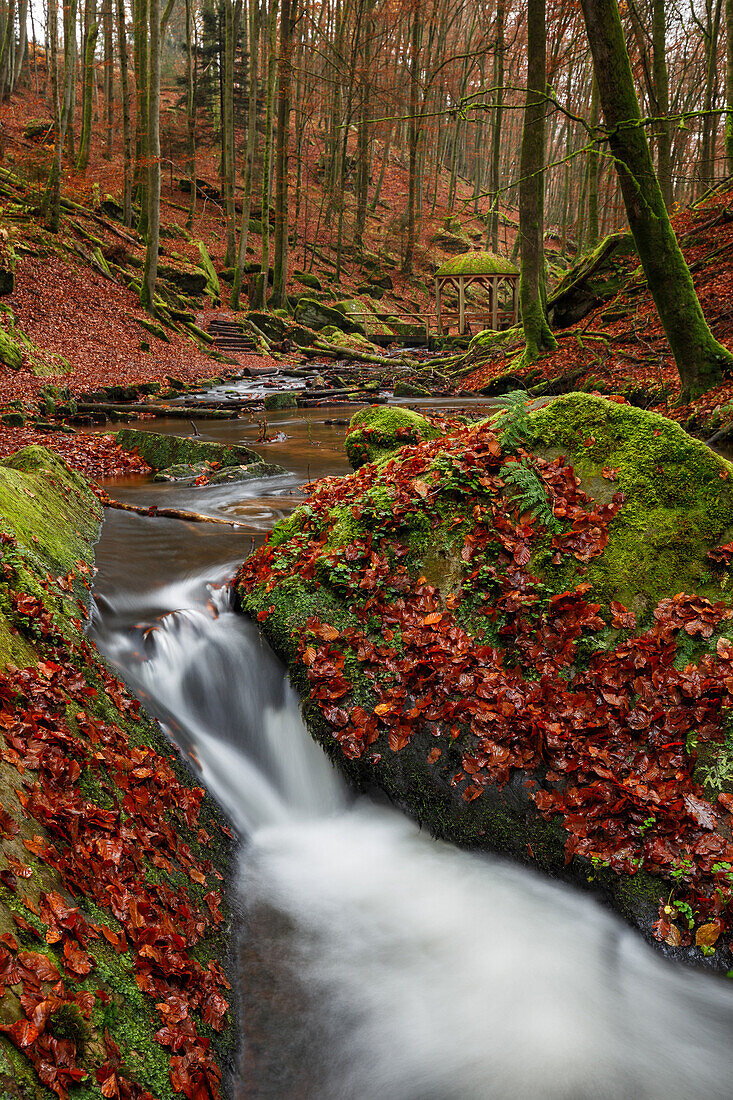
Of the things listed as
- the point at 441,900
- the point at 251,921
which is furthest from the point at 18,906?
the point at 441,900

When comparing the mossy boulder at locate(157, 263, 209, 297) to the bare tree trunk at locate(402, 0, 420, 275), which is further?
the bare tree trunk at locate(402, 0, 420, 275)

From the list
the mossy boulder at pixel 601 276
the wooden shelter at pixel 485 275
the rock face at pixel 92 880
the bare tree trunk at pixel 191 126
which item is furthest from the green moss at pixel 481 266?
the rock face at pixel 92 880

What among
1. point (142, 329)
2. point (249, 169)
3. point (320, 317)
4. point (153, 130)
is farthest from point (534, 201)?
point (320, 317)

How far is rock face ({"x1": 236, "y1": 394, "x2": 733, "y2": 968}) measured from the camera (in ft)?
11.9

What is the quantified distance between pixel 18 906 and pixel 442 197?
199 feet

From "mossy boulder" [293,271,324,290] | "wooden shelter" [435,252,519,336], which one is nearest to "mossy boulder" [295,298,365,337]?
"mossy boulder" [293,271,324,290]

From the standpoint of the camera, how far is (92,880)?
8.25 ft

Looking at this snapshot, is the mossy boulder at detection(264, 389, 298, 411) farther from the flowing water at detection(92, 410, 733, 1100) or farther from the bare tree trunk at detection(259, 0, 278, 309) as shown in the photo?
the flowing water at detection(92, 410, 733, 1100)

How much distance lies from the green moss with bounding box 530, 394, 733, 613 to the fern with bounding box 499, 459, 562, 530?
33cm

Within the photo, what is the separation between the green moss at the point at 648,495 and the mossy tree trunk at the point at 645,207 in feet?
13.2

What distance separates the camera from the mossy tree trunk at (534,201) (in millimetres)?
13562

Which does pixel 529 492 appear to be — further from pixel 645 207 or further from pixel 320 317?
pixel 320 317

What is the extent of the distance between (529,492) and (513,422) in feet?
2.19

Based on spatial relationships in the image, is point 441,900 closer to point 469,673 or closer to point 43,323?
point 469,673
